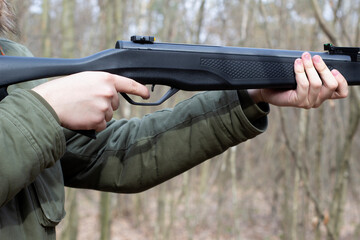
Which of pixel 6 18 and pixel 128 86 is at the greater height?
pixel 6 18

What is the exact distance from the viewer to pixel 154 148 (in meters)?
1.39

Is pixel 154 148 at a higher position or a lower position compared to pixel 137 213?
higher

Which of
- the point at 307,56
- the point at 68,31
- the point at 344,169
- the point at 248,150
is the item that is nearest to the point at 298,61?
the point at 307,56

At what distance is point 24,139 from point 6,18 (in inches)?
21.0

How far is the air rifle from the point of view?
3.86ft

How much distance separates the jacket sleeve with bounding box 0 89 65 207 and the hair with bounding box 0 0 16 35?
0.38 m

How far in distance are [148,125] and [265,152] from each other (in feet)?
22.3

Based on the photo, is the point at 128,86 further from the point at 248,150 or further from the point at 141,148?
the point at 248,150

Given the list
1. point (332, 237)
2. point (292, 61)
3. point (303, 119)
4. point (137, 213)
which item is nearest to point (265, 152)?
point (137, 213)

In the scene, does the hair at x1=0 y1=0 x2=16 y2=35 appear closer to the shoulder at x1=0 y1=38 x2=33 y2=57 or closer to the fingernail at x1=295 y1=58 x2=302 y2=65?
the shoulder at x1=0 y1=38 x2=33 y2=57

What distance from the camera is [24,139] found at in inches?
36.0

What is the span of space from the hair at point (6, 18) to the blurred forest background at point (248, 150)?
246 millimetres

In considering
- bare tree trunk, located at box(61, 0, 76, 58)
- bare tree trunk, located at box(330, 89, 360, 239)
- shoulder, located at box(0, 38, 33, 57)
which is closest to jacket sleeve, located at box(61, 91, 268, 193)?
shoulder, located at box(0, 38, 33, 57)

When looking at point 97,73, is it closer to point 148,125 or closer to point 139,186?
point 148,125
